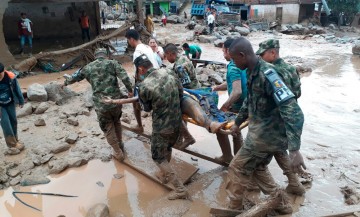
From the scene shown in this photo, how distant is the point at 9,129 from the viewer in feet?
16.2

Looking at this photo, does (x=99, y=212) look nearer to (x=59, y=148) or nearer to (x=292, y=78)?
(x=59, y=148)

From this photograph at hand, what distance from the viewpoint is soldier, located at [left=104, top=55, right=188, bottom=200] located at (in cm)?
351

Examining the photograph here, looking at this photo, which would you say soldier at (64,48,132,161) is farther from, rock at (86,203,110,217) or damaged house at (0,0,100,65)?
damaged house at (0,0,100,65)

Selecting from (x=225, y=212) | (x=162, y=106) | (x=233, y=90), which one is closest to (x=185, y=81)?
(x=233, y=90)

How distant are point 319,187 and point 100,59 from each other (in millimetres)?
3512

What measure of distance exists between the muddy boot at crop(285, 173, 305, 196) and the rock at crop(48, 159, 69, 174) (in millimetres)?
3162

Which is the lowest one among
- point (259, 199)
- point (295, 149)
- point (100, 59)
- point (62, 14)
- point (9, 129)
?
point (259, 199)

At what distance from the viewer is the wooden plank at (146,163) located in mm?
4295

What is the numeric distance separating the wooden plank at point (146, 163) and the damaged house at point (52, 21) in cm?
1068

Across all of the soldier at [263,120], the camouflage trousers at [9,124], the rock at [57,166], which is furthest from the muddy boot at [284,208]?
the camouflage trousers at [9,124]

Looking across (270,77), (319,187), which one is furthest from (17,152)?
(319,187)

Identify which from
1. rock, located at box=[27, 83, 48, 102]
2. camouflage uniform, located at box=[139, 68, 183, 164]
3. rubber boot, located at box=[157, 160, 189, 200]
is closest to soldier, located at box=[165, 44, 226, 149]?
camouflage uniform, located at box=[139, 68, 183, 164]

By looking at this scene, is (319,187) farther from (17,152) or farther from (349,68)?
Answer: (349,68)

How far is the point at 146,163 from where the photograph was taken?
4.69 meters
